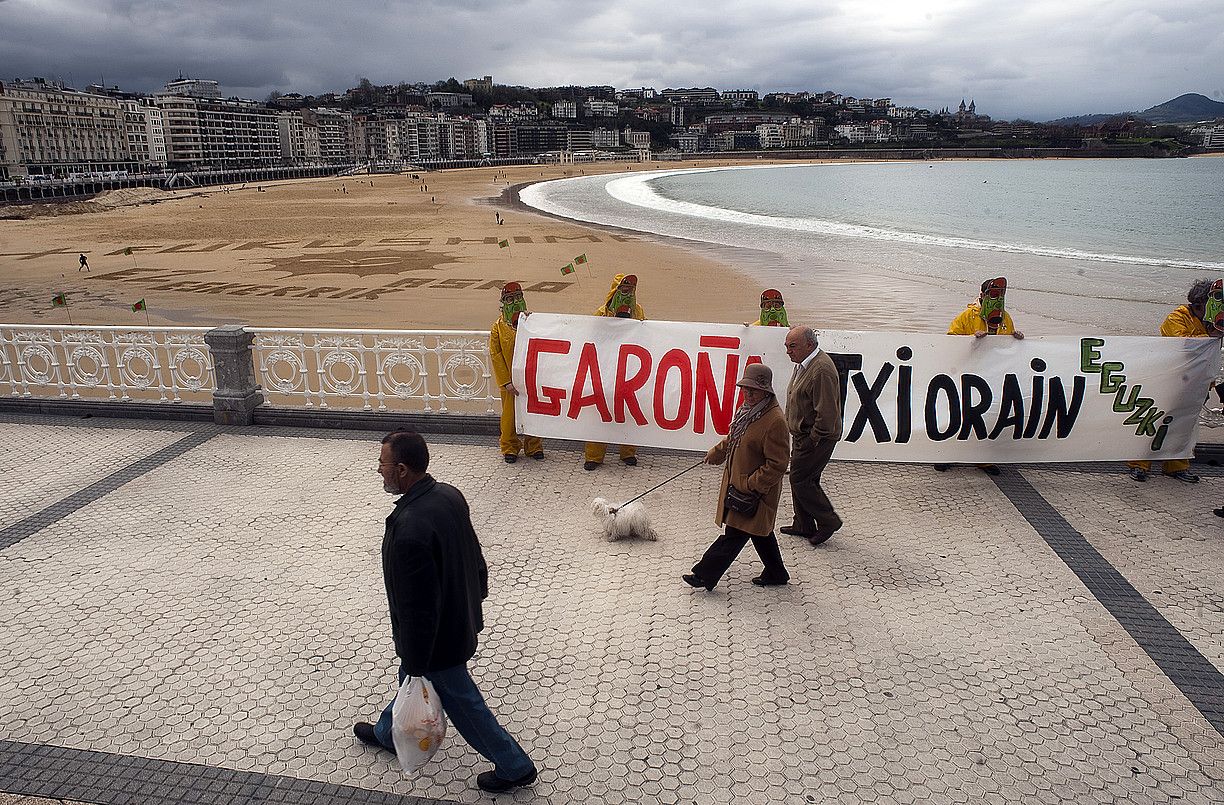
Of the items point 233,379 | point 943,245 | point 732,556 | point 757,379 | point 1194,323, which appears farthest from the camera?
point 943,245

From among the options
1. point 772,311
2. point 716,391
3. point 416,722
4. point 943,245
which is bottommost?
point 943,245

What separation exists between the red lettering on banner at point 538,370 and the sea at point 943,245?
10.5 metres

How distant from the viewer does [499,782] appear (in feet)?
11.5

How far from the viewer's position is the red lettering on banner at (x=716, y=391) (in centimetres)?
719

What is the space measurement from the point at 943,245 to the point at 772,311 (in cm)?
3166

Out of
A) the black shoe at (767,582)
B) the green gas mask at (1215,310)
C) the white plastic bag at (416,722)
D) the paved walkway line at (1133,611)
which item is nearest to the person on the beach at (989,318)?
the paved walkway line at (1133,611)

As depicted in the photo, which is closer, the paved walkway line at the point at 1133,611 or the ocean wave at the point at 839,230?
the paved walkway line at the point at 1133,611

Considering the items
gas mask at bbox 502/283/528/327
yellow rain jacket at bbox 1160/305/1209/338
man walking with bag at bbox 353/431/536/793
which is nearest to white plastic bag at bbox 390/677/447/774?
man walking with bag at bbox 353/431/536/793

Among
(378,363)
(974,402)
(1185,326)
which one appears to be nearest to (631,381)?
(378,363)

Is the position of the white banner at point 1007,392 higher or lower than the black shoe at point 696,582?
higher

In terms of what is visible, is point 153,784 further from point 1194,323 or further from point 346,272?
point 346,272

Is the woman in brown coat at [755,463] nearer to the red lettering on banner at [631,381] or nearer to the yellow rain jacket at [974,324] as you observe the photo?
the red lettering on banner at [631,381]

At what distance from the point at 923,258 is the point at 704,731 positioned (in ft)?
96.2

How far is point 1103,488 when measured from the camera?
6.93 meters
